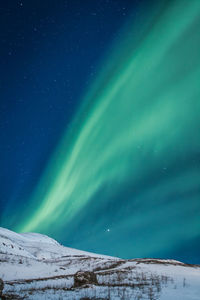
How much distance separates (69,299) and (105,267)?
885 inches

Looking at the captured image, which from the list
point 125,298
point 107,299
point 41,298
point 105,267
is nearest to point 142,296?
point 125,298

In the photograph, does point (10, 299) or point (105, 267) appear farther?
point (105, 267)

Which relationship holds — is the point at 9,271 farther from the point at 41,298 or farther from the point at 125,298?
the point at 125,298

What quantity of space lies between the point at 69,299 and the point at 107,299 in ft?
6.13

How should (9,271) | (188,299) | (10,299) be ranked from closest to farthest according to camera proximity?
(188,299) → (10,299) → (9,271)

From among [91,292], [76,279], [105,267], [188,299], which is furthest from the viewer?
[105,267]

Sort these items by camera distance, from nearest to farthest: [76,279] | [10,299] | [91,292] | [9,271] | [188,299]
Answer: [188,299], [10,299], [91,292], [76,279], [9,271]

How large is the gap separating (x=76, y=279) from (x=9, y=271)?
12517mm

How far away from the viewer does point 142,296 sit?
10500 millimetres

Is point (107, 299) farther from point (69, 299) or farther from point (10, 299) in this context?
point (10, 299)

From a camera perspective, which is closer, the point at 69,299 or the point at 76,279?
the point at 69,299

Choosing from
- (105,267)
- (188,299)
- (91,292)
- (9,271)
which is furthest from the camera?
(105,267)

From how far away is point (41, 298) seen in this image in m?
11.0

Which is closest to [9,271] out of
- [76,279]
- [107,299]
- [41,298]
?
[76,279]
